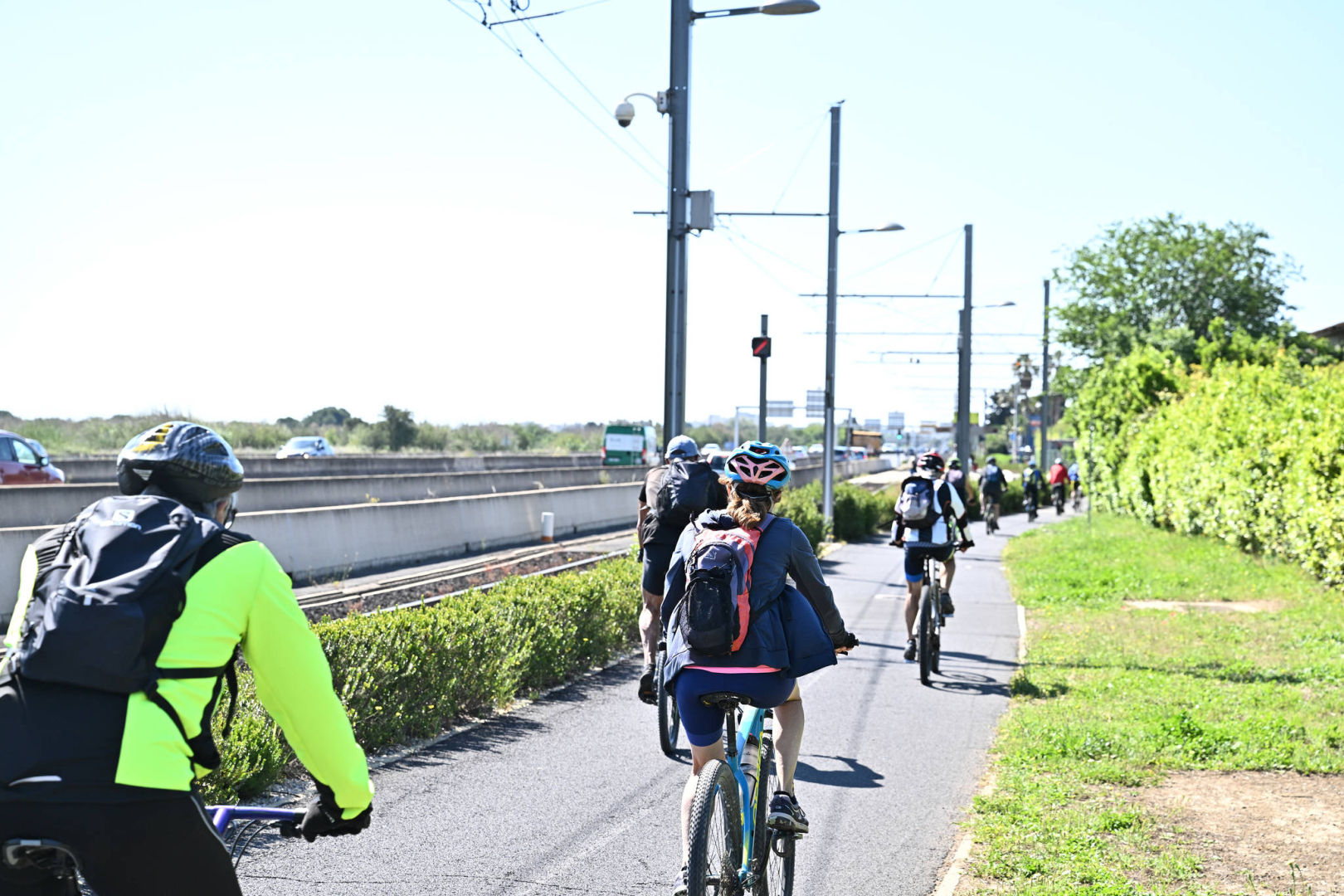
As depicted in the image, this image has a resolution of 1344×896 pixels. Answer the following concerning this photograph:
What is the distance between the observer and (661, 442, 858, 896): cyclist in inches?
→ 164

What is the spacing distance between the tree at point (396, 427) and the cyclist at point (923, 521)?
199 feet

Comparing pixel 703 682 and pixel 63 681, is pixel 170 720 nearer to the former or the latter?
pixel 63 681

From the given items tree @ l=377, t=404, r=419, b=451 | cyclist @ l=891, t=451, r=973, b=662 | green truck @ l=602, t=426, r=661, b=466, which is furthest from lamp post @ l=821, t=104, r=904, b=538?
tree @ l=377, t=404, r=419, b=451

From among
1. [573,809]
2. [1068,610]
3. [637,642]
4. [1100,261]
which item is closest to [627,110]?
[637,642]

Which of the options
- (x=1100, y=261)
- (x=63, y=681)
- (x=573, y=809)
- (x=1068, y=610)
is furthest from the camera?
(x=1100, y=261)

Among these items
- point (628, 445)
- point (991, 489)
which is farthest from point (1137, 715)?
point (628, 445)

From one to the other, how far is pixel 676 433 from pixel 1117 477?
24629mm

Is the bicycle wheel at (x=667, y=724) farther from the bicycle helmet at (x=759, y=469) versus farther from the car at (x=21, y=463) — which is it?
the car at (x=21, y=463)

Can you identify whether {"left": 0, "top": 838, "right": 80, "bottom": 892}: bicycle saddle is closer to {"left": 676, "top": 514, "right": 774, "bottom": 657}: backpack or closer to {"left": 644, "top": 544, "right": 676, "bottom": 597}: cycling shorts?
{"left": 676, "top": 514, "right": 774, "bottom": 657}: backpack

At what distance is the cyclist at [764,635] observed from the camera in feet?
13.7

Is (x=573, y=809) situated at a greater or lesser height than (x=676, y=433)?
lesser

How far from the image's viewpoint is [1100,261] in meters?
50.6

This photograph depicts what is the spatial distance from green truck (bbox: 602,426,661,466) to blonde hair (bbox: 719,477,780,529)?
56.5 m

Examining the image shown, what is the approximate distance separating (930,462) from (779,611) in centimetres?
618
